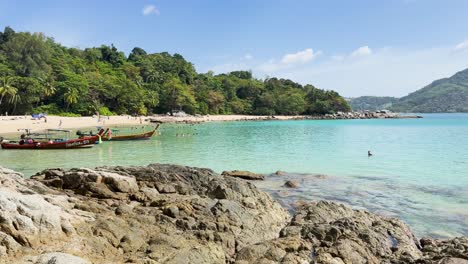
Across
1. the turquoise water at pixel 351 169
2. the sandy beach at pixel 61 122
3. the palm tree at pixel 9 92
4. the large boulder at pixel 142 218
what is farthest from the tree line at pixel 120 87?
the large boulder at pixel 142 218

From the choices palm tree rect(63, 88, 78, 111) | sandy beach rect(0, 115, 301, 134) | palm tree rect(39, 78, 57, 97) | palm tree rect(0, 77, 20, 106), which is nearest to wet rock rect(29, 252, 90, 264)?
sandy beach rect(0, 115, 301, 134)

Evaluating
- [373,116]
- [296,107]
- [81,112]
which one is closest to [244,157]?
[81,112]

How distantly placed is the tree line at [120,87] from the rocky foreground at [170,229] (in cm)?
5396

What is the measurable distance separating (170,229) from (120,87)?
238 ft

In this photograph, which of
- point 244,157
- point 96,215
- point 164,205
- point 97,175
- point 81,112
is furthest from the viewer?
point 81,112

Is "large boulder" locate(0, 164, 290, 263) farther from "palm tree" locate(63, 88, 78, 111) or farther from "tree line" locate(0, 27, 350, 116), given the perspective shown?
"palm tree" locate(63, 88, 78, 111)

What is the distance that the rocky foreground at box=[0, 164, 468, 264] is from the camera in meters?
5.21

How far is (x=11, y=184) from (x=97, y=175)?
1.89 meters

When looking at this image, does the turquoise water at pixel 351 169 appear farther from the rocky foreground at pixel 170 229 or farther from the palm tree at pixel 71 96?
the palm tree at pixel 71 96

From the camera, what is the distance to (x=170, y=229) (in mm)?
6434

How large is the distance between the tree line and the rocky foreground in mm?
53955

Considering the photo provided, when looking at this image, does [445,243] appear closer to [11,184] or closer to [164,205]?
[164,205]

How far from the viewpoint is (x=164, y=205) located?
770cm

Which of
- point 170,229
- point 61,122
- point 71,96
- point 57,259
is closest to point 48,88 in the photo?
point 71,96
